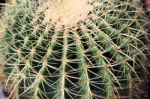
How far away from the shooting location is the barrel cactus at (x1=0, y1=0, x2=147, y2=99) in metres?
1.88

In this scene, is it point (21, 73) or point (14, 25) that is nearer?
point (21, 73)

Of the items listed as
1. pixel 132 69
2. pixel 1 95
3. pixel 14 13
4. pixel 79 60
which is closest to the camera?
pixel 79 60

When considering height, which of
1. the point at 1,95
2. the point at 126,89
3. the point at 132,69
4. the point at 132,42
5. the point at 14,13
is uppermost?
the point at 14,13

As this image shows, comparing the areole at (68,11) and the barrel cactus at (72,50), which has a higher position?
the areole at (68,11)

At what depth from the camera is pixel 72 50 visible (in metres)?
1.88

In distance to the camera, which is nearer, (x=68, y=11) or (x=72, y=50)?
(x=72, y=50)

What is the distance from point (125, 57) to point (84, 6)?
0.36 m

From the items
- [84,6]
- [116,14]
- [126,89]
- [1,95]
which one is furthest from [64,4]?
[1,95]

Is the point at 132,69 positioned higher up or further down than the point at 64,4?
further down

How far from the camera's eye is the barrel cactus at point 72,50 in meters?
1.88

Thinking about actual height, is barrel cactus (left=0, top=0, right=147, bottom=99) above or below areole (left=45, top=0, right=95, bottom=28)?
below

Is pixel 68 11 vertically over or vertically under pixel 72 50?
over

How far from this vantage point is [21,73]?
6.41ft

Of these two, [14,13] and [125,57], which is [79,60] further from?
[14,13]
